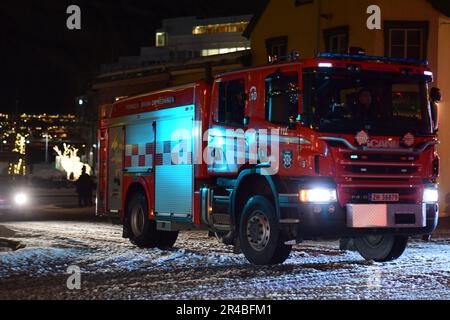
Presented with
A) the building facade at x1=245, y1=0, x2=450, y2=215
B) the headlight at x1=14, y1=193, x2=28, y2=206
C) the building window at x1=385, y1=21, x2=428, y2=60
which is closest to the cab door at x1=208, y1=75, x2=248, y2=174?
the headlight at x1=14, y1=193, x2=28, y2=206

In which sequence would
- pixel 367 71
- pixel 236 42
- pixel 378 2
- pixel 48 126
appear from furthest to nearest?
pixel 48 126
pixel 236 42
pixel 378 2
pixel 367 71

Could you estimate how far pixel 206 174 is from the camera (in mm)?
12422

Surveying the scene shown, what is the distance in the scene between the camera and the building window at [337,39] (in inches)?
1045

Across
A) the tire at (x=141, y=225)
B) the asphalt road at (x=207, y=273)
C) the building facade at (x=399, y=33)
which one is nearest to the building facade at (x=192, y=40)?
the building facade at (x=399, y=33)

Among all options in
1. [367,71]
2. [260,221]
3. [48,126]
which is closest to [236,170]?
[260,221]

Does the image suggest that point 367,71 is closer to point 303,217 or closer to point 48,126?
point 303,217

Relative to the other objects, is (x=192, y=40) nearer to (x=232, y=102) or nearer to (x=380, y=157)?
(x=232, y=102)

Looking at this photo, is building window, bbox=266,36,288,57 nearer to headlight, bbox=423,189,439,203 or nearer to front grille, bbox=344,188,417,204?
headlight, bbox=423,189,439,203

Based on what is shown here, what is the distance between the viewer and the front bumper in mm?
10484

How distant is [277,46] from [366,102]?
19401 millimetres

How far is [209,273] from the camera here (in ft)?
35.0

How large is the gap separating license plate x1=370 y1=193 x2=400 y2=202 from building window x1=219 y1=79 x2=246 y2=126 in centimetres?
219

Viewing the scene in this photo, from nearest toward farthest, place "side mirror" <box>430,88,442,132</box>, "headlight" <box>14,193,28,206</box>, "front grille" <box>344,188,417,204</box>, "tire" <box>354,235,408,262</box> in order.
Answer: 1. "front grille" <box>344,188,417,204</box>
2. "side mirror" <box>430,88,442,132</box>
3. "tire" <box>354,235,408,262</box>
4. "headlight" <box>14,193,28,206</box>
